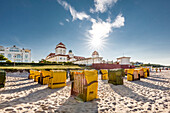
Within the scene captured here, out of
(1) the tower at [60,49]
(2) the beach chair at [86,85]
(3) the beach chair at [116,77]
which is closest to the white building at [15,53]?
(1) the tower at [60,49]

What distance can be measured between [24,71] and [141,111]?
18.8 metres

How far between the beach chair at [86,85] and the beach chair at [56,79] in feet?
7.55

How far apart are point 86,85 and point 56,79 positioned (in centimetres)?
332

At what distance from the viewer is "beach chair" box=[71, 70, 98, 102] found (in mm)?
4008

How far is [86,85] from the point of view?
3.99 m

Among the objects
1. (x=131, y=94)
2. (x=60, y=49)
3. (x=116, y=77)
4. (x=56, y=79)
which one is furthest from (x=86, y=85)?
(x=60, y=49)

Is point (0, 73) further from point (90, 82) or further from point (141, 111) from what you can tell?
point (141, 111)

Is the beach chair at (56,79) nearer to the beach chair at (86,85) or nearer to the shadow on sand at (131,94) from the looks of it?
the beach chair at (86,85)

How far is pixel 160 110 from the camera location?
3.18 meters

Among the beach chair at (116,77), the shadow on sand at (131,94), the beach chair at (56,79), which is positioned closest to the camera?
the shadow on sand at (131,94)

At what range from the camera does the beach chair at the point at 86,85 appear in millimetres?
4008

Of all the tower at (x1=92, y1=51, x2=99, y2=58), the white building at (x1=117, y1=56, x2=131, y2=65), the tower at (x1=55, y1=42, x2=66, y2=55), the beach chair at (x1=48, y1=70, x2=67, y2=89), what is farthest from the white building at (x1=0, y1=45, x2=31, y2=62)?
the beach chair at (x1=48, y1=70, x2=67, y2=89)

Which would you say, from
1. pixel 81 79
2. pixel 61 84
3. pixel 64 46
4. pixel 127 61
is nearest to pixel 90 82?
pixel 81 79

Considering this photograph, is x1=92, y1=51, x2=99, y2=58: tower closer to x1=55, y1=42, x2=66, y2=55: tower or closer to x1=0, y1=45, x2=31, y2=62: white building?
x1=55, y1=42, x2=66, y2=55: tower
